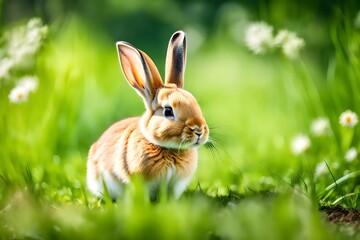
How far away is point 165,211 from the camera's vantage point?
77.8 inches

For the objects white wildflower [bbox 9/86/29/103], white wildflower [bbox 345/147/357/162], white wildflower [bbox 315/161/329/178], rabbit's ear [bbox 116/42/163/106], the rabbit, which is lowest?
white wildflower [bbox 315/161/329/178]

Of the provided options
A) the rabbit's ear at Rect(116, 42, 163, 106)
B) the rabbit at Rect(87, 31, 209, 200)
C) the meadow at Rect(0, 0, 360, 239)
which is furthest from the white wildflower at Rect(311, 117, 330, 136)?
the rabbit's ear at Rect(116, 42, 163, 106)

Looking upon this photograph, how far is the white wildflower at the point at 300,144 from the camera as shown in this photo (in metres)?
3.48

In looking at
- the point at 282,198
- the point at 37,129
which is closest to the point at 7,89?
the point at 37,129

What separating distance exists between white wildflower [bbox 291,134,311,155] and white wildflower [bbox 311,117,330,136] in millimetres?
63

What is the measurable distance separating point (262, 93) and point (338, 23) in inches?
39.8

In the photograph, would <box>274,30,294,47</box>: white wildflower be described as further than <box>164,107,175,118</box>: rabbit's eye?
Yes

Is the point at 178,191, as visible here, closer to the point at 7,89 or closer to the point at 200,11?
the point at 7,89

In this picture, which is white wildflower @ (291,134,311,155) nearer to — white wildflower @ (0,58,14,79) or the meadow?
the meadow

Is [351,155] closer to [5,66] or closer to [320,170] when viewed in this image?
[320,170]

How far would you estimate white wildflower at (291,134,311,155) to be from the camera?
11.4 feet

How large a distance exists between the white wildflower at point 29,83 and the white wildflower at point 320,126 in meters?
1.41

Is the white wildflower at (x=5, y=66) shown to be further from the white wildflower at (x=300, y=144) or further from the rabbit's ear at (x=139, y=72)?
the white wildflower at (x=300, y=144)

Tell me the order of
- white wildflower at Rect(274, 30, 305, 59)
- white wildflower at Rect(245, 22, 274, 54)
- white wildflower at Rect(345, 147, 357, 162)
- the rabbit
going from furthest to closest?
white wildflower at Rect(245, 22, 274, 54) → white wildflower at Rect(274, 30, 305, 59) → white wildflower at Rect(345, 147, 357, 162) → the rabbit
